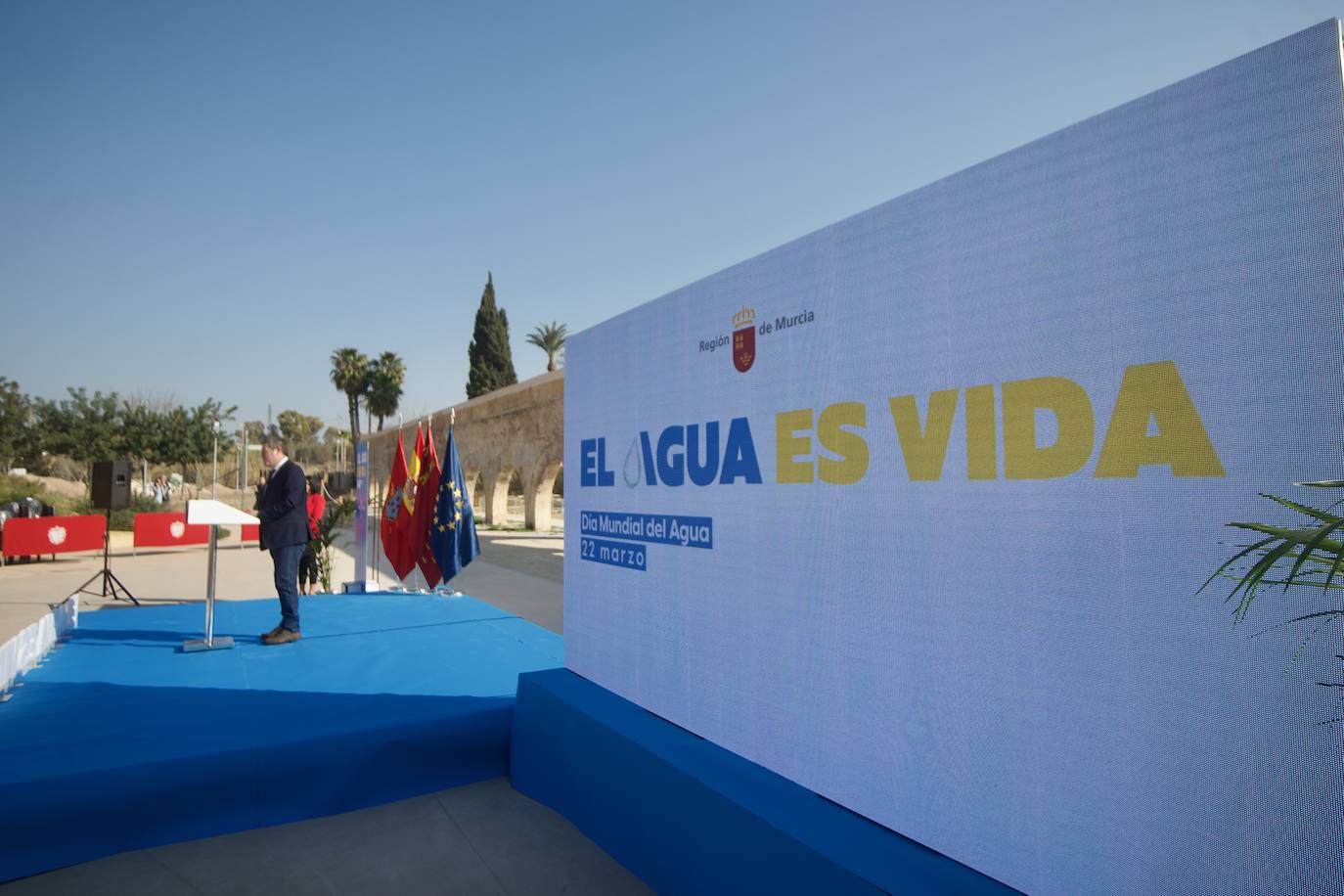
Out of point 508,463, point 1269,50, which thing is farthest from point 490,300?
point 1269,50

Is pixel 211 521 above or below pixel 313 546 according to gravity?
above

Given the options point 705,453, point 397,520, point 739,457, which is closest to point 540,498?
point 397,520

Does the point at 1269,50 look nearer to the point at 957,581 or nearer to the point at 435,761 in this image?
the point at 957,581

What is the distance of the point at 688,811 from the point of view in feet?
8.10

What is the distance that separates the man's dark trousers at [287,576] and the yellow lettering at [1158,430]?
16.9 feet

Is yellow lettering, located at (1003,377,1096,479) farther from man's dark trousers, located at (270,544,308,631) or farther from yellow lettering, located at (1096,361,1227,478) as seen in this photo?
man's dark trousers, located at (270,544,308,631)

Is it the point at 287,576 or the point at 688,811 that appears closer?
the point at 688,811

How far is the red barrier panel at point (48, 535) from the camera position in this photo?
1091cm

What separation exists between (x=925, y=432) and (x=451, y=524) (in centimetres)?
578

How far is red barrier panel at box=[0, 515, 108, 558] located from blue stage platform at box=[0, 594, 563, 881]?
25.4 feet

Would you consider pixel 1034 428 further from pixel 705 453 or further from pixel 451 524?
pixel 451 524

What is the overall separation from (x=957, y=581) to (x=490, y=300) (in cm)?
3496

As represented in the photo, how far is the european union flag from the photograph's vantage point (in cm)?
693

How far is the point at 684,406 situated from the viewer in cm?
291
